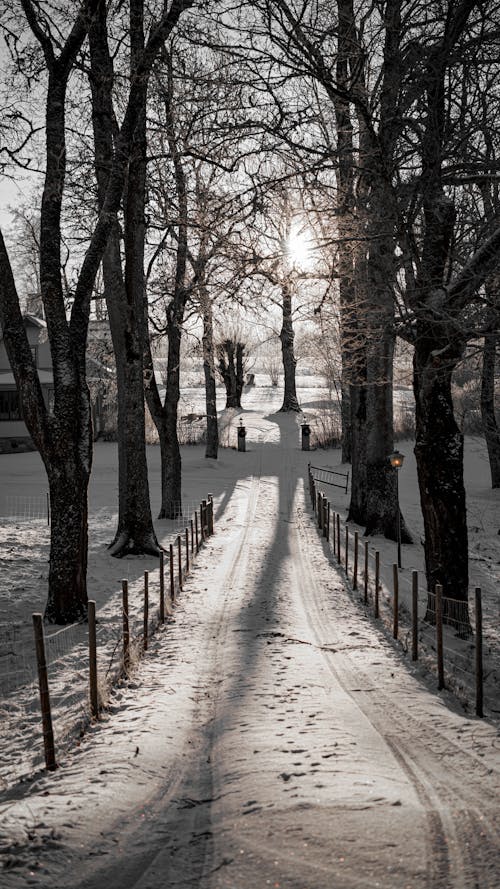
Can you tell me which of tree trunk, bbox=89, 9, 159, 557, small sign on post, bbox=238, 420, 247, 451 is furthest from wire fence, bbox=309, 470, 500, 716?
small sign on post, bbox=238, 420, 247, 451

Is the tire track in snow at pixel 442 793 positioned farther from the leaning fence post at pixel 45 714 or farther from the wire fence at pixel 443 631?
the leaning fence post at pixel 45 714

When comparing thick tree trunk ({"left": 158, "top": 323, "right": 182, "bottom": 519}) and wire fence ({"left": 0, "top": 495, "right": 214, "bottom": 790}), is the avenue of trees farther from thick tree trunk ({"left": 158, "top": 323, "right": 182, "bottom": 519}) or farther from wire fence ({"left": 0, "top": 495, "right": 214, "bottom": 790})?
thick tree trunk ({"left": 158, "top": 323, "right": 182, "bottom": 519})

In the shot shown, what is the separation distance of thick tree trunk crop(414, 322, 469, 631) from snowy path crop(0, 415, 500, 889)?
6.29 feet

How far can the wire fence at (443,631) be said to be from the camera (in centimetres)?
777

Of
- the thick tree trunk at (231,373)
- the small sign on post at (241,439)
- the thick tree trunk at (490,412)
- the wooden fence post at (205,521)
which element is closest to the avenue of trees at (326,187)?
the wooden fence post at (205,521)

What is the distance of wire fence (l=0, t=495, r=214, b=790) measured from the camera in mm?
5590

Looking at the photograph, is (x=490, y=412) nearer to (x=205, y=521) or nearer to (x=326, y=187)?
(x=205, y=521)

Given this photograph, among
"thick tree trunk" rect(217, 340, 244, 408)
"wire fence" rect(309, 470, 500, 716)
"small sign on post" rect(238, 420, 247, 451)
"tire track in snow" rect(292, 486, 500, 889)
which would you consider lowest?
"wire fence" rect(309, 470, 500, 716)

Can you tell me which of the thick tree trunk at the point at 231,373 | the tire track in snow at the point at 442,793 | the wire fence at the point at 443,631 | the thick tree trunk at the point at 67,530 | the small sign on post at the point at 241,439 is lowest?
the wire fence at the point at 443,631

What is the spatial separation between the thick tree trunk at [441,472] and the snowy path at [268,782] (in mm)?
1918

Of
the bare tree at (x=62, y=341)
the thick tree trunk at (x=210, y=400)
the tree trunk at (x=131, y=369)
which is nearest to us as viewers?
the bare tree at (x=62, y=341)

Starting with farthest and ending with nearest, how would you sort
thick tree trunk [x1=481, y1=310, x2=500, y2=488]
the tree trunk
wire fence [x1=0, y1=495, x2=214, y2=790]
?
1. thick tree trunk [x1=481, y1=310, x2=500, y2=488]
2. the tree trunk
3. wire fence [x1=0, y1=495, x2=214, y2=790]

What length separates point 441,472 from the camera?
423 inches

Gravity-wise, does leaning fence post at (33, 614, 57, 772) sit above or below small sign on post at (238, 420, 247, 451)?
below
